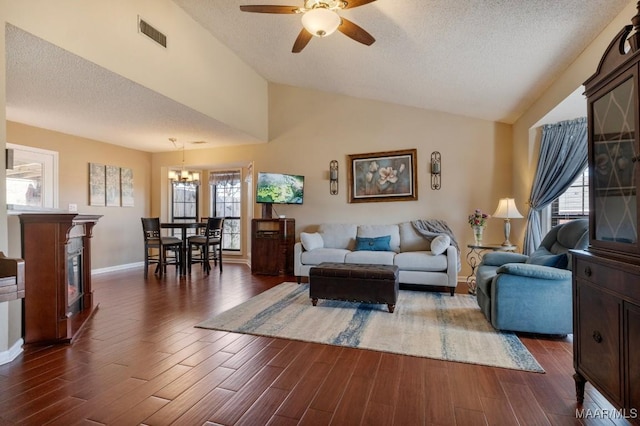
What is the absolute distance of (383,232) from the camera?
5.15m

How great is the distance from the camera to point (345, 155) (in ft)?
18.8

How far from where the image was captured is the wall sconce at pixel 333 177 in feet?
19.0

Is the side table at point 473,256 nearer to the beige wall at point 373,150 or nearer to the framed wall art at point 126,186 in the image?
the beige wall at point 373,150

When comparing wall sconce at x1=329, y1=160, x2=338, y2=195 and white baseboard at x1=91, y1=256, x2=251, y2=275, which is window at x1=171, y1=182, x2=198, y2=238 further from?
wall sconce at x1=329, y1=160, x2=338, y2=195

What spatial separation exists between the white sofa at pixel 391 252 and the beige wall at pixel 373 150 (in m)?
0.37

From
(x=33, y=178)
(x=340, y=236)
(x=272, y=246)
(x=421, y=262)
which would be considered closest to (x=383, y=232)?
(x=340, y=236)

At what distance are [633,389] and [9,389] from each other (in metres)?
3.22

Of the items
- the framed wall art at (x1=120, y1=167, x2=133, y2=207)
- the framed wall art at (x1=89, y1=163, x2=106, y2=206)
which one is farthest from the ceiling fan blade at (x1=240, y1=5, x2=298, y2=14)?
the framed wall art at (x1=120, y1=167, x2=133, y2=207)

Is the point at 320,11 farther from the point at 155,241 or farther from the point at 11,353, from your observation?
the point at 155,241

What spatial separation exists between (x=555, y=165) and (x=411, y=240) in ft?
6.91

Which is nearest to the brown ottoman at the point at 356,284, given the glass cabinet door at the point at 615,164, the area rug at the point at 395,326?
the area rug at the point at 395,326

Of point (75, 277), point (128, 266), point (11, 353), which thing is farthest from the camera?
point (128, 266)

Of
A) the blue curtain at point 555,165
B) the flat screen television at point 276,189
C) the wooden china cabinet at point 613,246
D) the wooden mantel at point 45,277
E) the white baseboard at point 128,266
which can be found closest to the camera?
the wooden china cabinet at point 613,246

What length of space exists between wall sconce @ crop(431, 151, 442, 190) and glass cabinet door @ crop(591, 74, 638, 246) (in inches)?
136
